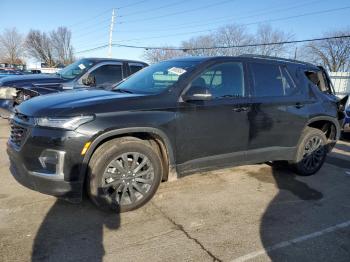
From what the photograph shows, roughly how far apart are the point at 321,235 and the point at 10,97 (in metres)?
6.55

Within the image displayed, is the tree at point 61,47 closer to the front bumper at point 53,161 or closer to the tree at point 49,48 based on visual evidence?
the tree at point 49,48

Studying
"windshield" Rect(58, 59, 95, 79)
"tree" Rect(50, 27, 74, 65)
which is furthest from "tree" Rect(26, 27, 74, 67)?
"windshield" Rect(58, 59, 95, 79)

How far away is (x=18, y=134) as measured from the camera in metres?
3.65

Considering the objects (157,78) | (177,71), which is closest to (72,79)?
(157,78)

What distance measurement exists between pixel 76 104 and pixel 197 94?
53.3 inches

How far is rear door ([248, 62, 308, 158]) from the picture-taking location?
4.59 metres

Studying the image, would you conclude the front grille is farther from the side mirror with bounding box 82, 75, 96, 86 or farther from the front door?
the side mirror with bounding box 82, 75, 96, 86

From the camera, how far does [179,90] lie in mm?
3982

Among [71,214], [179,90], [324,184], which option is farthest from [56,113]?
[324,184]

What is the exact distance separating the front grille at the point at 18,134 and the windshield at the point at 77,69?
431cm

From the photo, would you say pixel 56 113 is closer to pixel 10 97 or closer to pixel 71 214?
pixel 71 214

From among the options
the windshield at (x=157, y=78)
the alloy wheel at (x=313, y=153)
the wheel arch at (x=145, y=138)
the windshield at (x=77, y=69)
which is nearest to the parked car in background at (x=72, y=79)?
the windshield at (x=77, y=69)

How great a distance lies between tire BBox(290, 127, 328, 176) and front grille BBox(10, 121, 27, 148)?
3.94 metres

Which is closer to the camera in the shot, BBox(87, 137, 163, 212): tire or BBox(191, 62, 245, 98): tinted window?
BBox(87, 137, 163, 212): tire
